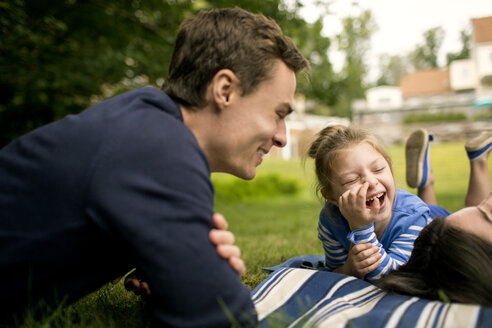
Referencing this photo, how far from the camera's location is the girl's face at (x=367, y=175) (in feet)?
8.54

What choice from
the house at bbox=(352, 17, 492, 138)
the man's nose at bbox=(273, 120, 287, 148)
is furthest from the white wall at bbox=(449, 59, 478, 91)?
the man's nose at bbox=(273, 120, 287, 148)

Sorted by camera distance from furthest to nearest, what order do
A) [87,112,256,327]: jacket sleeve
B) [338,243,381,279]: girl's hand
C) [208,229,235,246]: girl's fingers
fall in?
[338,243,381,279]: girl's hand < [208,229,235,246]: girl's fingers < [87,112,256,327]: jacket sleeve

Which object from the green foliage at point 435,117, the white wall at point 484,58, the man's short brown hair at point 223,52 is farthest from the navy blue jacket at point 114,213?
the white wall at point 484,58

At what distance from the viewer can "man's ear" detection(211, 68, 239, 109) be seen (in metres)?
1.86

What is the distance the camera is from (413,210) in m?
2.71

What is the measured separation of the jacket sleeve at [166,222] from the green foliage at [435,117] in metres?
24.8

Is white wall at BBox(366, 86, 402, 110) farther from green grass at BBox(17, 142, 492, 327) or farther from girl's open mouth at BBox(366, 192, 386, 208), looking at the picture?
girl's open mouth at BBox(366, 192, 386, 208)

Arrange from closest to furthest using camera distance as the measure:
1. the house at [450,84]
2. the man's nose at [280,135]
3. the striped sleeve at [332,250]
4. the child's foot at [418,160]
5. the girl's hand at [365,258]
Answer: the man's nose at [280,135] < the girl's hand at [365,258] < the striped sleeve at [332,250] < the child's foot at [418,160] < the house at [450,84]

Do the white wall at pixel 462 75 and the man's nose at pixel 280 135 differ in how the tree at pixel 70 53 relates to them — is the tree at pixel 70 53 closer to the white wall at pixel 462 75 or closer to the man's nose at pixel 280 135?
the man's nose at pixel 280 135

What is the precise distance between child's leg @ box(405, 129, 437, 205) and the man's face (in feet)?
7.18

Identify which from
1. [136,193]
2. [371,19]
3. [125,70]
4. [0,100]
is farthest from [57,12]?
[371,19]

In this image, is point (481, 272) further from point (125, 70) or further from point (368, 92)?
point (368, 92)

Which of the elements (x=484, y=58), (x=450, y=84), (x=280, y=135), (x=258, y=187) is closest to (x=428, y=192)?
(x=280, y=135)

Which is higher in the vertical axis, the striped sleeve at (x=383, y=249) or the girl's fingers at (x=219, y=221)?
the girl's fingers at (x=219, y=221)
